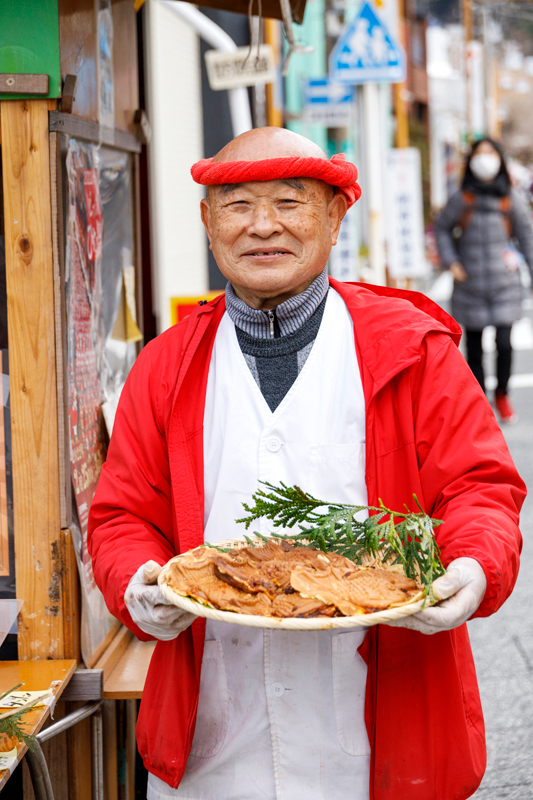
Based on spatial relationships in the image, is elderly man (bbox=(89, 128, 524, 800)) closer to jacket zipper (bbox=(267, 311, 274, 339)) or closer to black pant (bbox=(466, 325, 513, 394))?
jacket zipper (bbox=(267, 311, 274, 339))

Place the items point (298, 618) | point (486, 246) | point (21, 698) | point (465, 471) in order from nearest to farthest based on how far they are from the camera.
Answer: point (298, 618) < point (465, 471) < point (21, 698) < point (486, 246)

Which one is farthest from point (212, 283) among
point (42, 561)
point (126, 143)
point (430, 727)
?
point (430, 727)

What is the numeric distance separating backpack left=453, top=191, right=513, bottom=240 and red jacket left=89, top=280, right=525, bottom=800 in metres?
6.24

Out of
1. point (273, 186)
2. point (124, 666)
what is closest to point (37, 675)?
point (124, 666)

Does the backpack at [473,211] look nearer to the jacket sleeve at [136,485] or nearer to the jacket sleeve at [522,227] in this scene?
the jacket sleeve at [522,227]

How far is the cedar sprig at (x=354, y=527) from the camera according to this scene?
1.80 m

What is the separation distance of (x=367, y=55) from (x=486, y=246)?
1.90 metres

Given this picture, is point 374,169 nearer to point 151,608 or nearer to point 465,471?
point 465,471

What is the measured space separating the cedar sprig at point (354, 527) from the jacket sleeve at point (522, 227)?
21.6 feet

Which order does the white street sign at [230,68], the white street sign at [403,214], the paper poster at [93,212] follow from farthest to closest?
1. the white street sign at [403,214]
2. the white street sign at [230,68]
3. the paper poster at [93,212]

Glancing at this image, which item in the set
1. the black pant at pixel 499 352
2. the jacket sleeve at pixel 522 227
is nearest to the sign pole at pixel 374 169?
the black pant at pixel 499 352

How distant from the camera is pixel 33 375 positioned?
97.0 inches

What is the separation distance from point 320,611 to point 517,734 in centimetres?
249

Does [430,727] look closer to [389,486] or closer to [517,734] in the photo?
[389,486]
